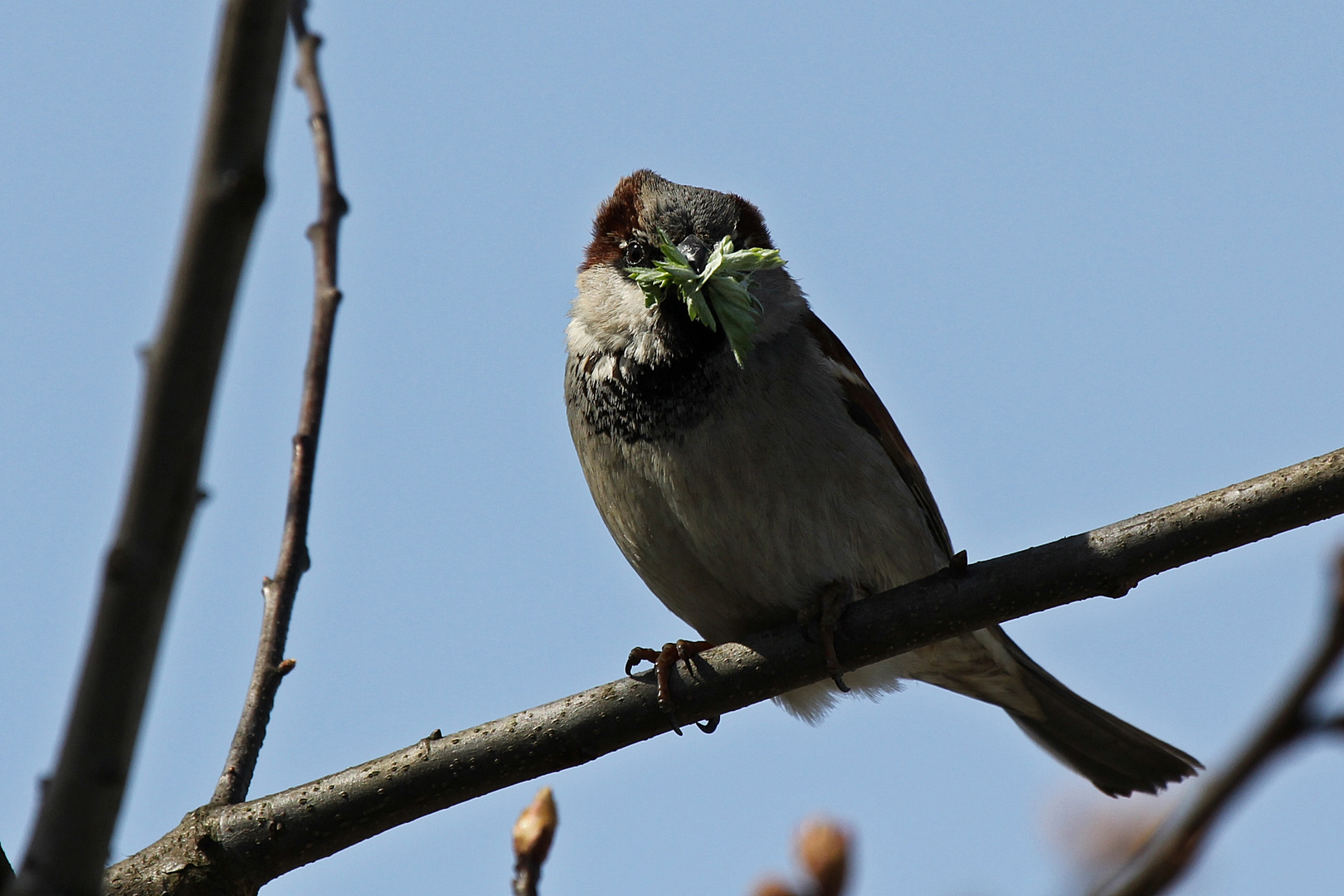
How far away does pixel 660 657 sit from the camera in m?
3.36

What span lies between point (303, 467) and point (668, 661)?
114cm

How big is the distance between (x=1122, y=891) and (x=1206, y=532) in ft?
6.18

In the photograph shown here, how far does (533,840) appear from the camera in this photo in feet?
6.23

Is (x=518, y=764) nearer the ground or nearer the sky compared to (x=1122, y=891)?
nearer the sky

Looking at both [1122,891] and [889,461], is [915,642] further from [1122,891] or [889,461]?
[1122,891]

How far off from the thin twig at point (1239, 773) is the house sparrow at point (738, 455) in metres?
2.21

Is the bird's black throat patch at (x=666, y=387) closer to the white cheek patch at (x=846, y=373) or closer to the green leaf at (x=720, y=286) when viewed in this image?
the green leaf at (x=720, y=286)

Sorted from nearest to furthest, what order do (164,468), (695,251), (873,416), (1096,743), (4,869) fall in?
(164,468), (4,869), (695,251), (873,416), (1096,743)

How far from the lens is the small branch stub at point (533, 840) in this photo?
1.84 metres

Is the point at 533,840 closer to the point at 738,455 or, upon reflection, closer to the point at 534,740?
the point at 534,740

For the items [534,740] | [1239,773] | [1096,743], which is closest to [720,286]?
[534,740]

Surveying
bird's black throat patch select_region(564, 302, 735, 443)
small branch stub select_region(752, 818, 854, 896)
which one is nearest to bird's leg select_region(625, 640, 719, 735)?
bird's black throat patch select_region(564, 302, 735, 443)

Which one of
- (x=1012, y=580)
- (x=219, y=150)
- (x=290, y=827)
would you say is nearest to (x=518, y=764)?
(x=290, y=827)

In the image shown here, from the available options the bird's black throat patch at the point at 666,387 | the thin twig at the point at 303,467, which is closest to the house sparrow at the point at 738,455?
the bird's black throat patch at the point at 666,387
